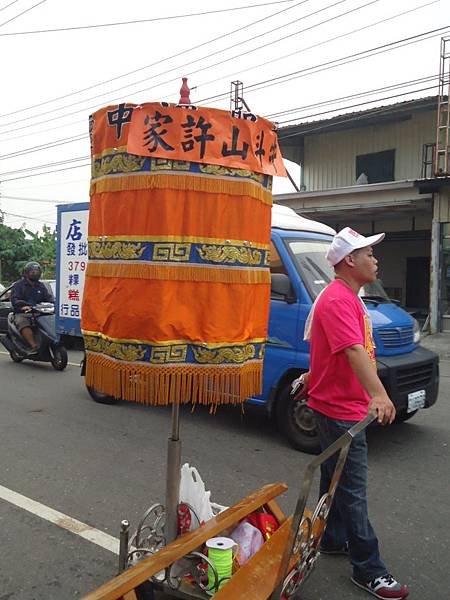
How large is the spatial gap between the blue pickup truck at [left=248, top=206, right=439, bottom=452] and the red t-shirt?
1.94 meters

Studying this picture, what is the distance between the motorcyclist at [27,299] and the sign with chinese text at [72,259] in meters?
0.54

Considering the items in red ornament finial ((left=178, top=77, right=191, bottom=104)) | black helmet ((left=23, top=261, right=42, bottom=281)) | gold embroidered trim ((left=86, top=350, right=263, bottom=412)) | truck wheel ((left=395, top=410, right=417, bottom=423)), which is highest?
red ornament finial ((left=178, top=77, right=191, bottom=104))

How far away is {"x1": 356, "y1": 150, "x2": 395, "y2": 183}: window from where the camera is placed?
16828 mm

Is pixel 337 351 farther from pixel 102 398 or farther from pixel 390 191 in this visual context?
pixel 390 191

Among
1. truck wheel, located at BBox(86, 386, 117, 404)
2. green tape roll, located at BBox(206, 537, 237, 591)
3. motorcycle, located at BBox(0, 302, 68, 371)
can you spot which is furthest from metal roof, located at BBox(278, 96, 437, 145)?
green tape roll, located at BBox(206, 537, 237, 591)

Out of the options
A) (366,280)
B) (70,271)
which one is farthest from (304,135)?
(366,280)

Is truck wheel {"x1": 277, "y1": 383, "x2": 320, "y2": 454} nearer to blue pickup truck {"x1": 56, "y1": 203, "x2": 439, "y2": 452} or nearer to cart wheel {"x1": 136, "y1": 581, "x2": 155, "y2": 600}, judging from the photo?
blue pickup truck {"x1": 56, "y1": 203, "x2": 439, "y2": 452}

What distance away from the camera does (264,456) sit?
4855 millimetres

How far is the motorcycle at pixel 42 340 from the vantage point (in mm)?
9195

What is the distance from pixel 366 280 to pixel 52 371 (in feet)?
24.6

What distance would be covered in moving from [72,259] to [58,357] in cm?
165

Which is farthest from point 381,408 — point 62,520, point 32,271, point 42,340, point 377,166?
point 377,166

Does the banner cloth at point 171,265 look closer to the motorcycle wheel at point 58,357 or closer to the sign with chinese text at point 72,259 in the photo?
the sign with chinese text at point 72,259

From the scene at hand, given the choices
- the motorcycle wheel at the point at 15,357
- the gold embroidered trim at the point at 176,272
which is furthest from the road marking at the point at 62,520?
the motorcycle wheel at the point at 15,357
